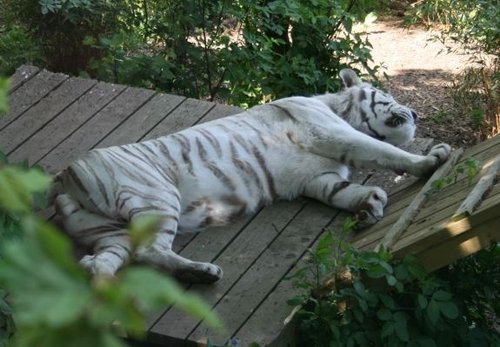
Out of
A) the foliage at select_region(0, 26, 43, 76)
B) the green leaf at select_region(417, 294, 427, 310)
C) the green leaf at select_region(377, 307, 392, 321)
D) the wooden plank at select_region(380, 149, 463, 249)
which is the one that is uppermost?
the wooden plank at select_region(380, 149, 463, 249)

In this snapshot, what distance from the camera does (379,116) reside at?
4.68 m

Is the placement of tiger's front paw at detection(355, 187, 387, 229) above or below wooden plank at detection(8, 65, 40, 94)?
above

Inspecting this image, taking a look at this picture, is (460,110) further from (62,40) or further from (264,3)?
(62,40)

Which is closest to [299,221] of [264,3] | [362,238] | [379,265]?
Result: [362,238]

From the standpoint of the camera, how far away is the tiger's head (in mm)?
4652

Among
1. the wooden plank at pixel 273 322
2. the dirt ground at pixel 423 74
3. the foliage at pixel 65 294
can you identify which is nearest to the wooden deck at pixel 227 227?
the wooden plank at pixel 273 322

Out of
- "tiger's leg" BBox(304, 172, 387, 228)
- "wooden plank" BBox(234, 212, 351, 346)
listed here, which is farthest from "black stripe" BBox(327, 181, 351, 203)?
"wooden plank" BBox(234, 212, 351, 346)

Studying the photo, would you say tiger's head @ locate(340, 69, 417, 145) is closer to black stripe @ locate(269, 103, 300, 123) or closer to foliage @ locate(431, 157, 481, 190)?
black stripe @ locate(269, 103, 300, 123)

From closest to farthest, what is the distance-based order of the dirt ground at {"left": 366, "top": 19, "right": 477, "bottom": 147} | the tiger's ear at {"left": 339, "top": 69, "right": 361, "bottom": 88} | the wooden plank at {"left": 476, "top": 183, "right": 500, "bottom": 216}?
the wooden plank at {"left": 476, "top": 183, "right": 500, "bottom": 216} → the tiger's ear at {"left": 339, "top": 69, "right": 361, "bottom": 88} → the dirt ground at {"left": 366, "top": 19, "right": 477, "bottom": 147}

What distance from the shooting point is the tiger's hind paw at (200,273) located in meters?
3.51

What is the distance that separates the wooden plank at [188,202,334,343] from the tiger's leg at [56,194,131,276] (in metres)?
0.46

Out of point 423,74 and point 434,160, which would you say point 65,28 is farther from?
point 434,160

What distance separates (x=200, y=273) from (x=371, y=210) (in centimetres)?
89

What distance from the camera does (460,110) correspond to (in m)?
7.11
